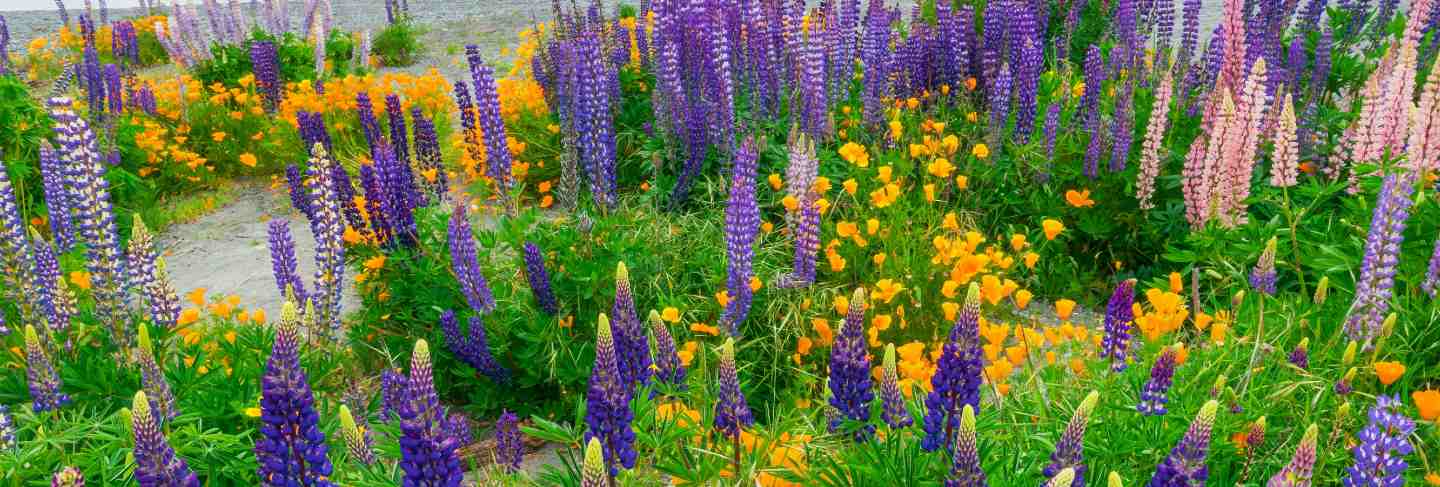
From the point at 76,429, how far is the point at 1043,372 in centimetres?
306

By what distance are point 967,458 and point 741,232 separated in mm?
2158

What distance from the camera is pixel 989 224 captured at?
235 inches

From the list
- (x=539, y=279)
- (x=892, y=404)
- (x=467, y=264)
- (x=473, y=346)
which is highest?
(x=892, y=404)

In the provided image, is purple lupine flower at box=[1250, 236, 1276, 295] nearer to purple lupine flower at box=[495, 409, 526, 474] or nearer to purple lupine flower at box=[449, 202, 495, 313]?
purple lupine flower at box=[495, 409, 526, 474]

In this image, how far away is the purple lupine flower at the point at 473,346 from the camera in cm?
429

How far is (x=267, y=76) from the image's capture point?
8625mm

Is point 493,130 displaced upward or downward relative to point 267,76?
upward

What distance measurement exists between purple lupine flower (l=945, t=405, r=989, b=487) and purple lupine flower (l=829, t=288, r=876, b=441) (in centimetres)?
48

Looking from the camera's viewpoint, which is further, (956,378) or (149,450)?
(956,378)

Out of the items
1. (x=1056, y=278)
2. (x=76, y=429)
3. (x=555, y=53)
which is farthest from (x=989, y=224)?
(x=76, y=429)

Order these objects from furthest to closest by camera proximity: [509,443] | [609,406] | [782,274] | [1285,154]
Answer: [782,274] < [1285,154] < [509,443] < [609,406]

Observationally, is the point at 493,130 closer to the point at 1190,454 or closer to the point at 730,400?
the point at 730,400

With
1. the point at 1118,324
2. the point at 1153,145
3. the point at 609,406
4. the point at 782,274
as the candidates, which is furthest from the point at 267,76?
the point at 1118,324

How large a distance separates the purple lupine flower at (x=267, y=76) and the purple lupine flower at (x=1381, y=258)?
7824 millimetres
